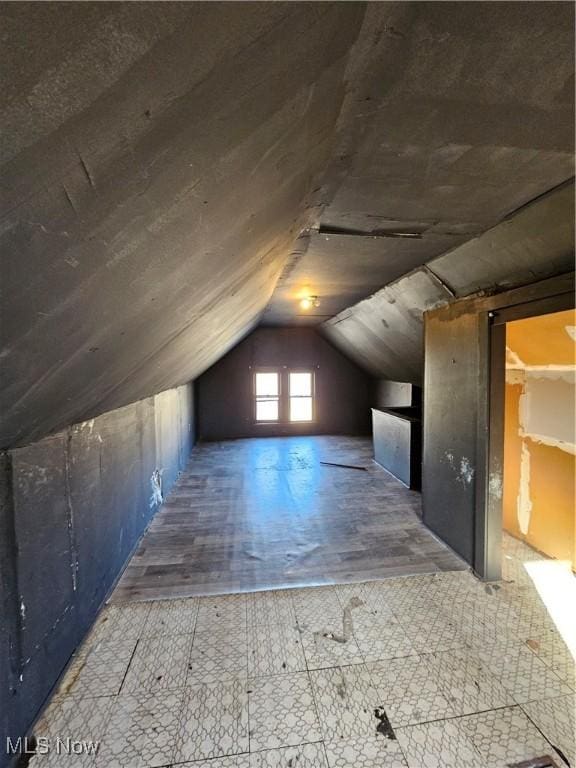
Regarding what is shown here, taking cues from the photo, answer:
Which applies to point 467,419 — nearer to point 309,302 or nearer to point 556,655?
point 556,655

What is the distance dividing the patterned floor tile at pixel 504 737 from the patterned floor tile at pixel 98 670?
5.15 feet

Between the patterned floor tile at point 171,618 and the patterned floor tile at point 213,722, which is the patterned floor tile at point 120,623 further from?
the patterned floor tile at point 213,722

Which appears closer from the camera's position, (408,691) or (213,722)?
(213,722)

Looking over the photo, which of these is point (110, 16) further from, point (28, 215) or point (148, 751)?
point (148, 751)

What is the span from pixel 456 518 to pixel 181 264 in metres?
2.67

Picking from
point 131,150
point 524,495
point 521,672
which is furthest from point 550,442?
point 131,150

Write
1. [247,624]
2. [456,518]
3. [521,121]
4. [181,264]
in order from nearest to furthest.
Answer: [521,121] < [181,264] < [247,624] < [456,518]

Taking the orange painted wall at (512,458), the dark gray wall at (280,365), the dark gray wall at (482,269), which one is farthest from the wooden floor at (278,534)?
the dark gray wall at (280,365)

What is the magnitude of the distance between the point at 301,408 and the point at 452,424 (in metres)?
4.72

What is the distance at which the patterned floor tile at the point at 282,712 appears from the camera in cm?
134

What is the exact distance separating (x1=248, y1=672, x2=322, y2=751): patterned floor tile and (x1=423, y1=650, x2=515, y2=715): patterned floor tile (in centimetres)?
62

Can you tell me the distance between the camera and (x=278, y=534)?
296 cm

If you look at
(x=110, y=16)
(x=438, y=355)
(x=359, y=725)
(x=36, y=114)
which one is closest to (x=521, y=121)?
(x=110, y=16)

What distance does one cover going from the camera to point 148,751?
51.1 inches
